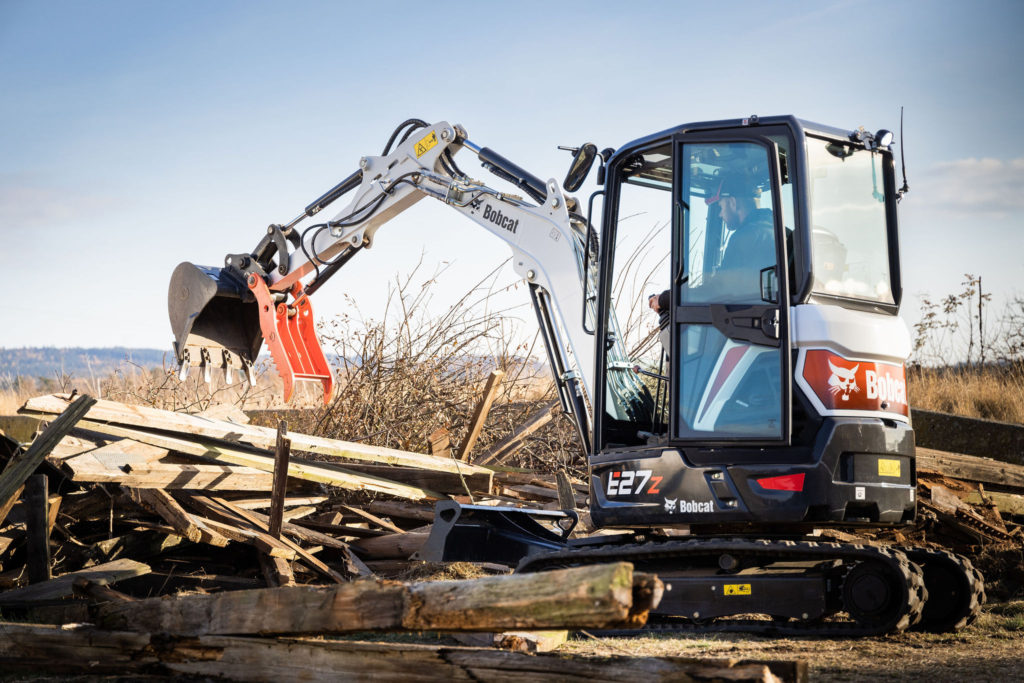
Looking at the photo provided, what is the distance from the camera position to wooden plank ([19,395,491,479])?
24.8 feet

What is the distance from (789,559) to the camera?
541cm

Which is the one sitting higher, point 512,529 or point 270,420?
point 270,420

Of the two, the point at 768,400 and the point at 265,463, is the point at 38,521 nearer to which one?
the point at 265,463

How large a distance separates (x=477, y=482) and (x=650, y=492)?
11.6 ft

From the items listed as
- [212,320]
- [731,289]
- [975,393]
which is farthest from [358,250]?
[975,393]

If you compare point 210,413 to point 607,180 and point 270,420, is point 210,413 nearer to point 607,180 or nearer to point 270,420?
point 270,420

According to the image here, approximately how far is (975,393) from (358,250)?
813 centimetres

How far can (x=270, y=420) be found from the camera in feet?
40.8

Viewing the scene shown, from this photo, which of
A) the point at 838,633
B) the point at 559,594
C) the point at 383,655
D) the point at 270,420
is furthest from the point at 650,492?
the point at 270,420

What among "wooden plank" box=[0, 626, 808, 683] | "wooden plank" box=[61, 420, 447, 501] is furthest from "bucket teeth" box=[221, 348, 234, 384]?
"wooden plank" box=[0, 626, 808, 683]

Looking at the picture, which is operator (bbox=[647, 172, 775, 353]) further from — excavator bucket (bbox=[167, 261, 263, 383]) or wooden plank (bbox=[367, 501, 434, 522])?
excavator bucket (bbox=[167, 261, 263, 383])

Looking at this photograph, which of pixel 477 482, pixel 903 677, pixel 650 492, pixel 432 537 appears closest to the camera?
pixel 903 677

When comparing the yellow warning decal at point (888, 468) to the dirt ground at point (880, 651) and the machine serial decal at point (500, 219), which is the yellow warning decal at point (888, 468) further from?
the machine serial decal at point (500, 219)

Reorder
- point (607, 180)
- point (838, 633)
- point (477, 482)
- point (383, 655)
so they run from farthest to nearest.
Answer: point (477, 482), point (607, 180), point (838, 633), point (383, 655)
